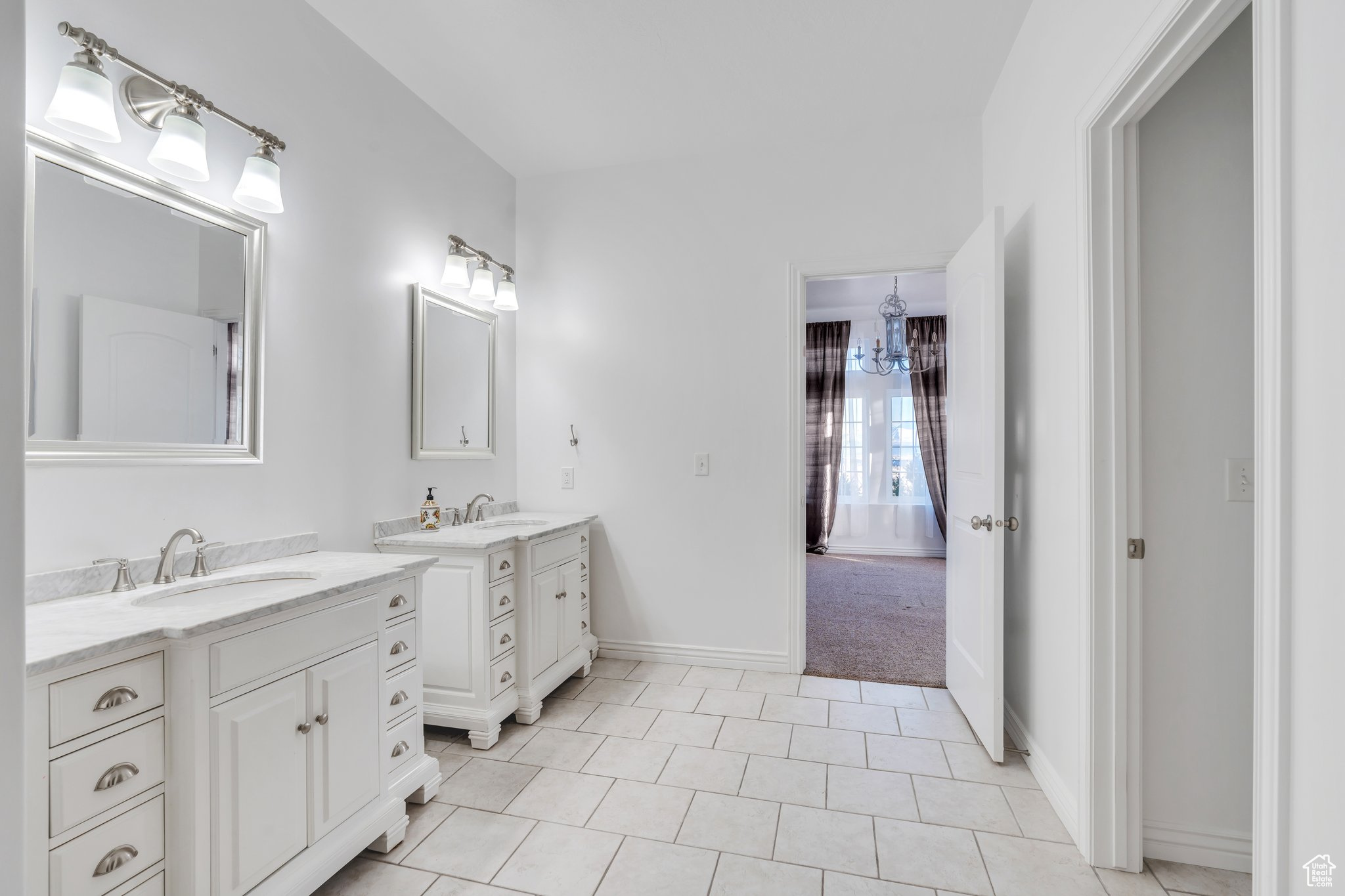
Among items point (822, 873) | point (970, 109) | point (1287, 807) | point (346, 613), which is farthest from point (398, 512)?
point (970, 109)

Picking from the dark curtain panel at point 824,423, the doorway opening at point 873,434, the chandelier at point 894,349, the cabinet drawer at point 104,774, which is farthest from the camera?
the dark curtain panel at point 824,423

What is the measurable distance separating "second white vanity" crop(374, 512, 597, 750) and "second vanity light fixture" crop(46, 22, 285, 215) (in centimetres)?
126

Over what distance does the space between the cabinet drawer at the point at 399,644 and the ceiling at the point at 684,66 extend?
6.77 ft

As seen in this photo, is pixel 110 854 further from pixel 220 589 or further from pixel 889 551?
pixel 889 551

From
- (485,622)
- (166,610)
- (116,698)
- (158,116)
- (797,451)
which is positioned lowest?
(485,622)

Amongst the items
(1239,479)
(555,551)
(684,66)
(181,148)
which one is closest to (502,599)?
(555,551)

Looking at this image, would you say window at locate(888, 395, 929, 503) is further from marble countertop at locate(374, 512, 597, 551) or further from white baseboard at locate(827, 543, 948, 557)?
marble countertop at locate(374, 512, 597, 551)

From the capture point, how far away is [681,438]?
3287mm

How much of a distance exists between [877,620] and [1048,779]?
2143 millimetres

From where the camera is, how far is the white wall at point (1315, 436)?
0.88 meters

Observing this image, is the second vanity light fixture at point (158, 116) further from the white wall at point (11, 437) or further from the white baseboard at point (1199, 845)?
the white baseboard at point (1199, 845)

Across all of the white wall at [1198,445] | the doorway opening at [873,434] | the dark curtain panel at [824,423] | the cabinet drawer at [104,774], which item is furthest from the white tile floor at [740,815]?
the dark curtain panel at [824,423]

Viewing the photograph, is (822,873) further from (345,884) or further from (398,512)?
(398,512)

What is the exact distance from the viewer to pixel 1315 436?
0.93m
